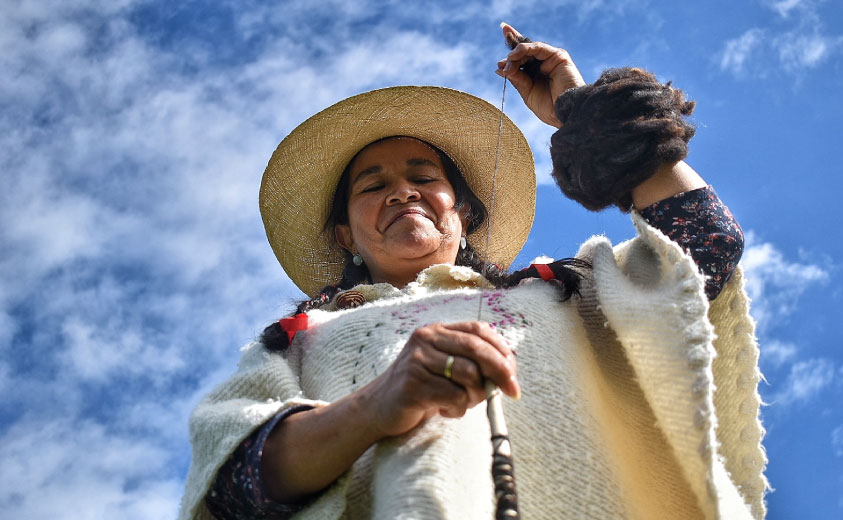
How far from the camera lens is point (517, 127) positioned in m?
3.53

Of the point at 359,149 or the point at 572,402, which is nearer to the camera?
the point at 572,402

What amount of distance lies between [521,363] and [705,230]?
647 millimetres

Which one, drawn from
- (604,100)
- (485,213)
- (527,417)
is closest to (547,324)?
(527,417)

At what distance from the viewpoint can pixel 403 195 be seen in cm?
302

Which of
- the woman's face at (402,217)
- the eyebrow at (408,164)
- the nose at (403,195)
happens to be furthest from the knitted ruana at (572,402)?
the eyebrow at (408,164)

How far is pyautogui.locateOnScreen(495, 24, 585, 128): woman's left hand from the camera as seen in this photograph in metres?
2.85

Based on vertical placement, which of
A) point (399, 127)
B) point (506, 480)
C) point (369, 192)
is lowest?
point (506, 480)

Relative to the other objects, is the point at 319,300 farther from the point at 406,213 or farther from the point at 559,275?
the point at 559,275

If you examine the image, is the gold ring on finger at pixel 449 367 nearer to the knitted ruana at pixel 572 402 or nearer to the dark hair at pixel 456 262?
the knitted ruana at pixel 572 402

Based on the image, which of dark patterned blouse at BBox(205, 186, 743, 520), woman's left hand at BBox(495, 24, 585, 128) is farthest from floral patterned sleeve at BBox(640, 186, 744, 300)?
woman's left hand at BBox(495, 24, 585, 128)

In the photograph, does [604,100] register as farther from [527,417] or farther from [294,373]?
[294,373]

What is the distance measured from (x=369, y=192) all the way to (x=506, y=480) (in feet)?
5.93

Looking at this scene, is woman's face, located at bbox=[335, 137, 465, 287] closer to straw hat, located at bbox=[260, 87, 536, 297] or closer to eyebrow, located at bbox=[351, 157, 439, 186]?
eyebrow, located at bbox=[351, 157, 439, 186]

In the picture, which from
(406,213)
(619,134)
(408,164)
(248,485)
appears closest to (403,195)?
(406,213)
